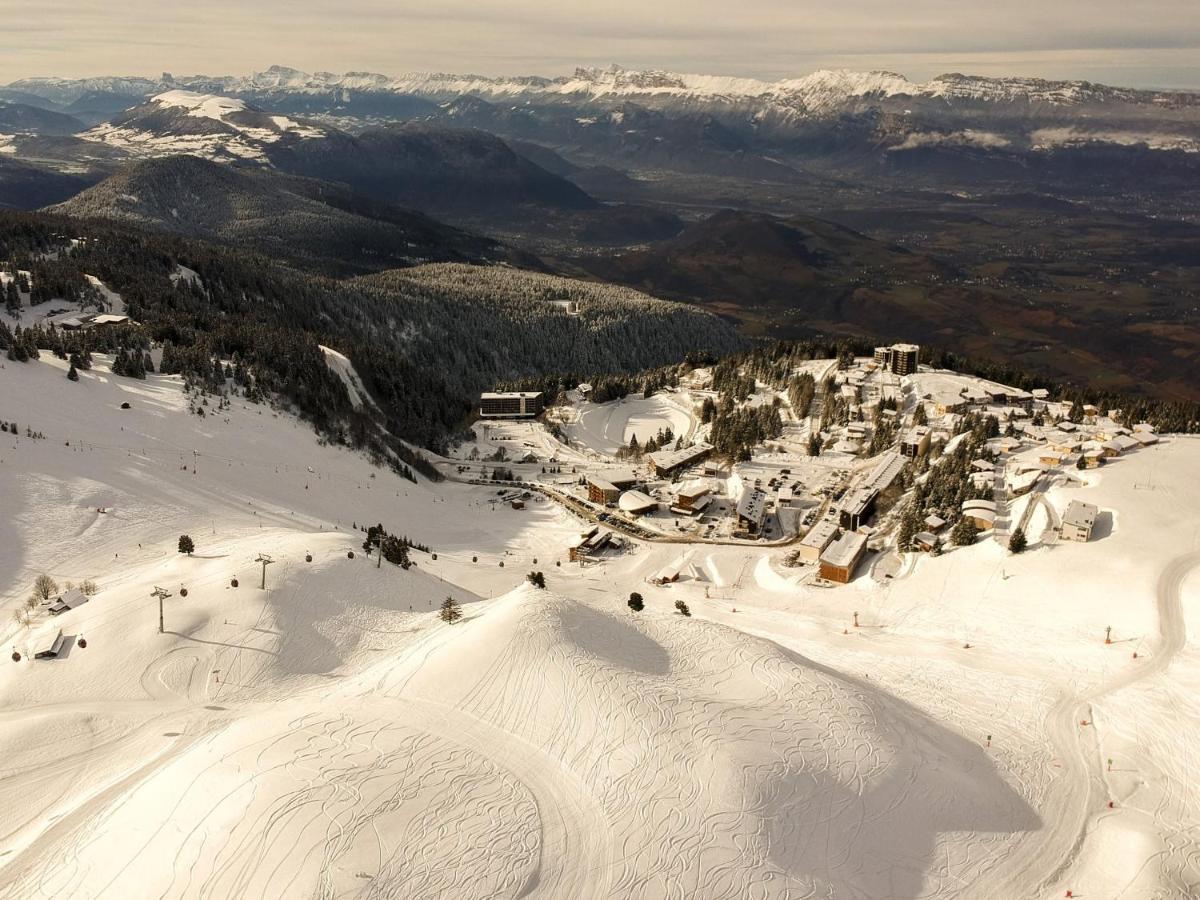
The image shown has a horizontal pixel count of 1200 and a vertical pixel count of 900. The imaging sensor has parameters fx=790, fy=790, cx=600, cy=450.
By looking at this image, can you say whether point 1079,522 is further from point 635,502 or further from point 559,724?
point 559,724

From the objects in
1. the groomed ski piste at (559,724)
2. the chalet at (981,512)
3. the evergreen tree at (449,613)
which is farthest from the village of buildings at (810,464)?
the evergreen tree at (449,613)

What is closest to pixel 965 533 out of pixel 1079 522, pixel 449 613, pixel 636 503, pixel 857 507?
pixel 1079 522

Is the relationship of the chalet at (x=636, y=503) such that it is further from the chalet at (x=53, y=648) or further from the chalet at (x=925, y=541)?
the chalet at (x=53, y=648)

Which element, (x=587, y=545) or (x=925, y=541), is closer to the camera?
(x=925, y=541)

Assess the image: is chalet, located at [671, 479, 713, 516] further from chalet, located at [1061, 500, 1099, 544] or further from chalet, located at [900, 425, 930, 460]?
chalet, located at [1061, 500, 1099, 544]

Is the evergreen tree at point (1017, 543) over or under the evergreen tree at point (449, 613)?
under

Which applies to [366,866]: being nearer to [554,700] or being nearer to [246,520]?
[554,700]
